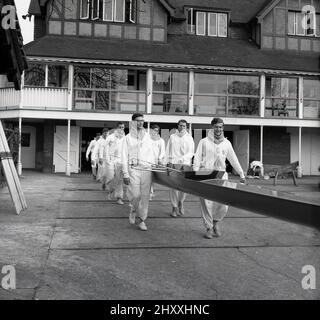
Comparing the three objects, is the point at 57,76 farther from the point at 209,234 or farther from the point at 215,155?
the point at 209,234

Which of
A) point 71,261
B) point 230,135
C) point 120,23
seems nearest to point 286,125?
point 230,135

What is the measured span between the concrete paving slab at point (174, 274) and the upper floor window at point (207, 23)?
22.4 meters

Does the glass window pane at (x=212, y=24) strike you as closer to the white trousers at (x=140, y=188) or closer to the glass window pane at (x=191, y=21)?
the glass window pane at (x=191, y=21)

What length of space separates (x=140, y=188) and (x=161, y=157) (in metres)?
1.46

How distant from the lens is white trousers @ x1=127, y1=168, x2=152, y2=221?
7906 mm

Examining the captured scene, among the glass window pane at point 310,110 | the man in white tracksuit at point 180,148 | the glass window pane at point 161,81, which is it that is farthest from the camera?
the glass window pane at point 310,110

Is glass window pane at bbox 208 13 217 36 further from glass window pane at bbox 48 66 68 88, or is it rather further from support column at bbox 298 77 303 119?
glass window pane at bbox 48 66 68 88

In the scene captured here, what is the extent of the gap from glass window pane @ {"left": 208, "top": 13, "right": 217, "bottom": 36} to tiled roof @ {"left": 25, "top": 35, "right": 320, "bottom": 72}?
790 millimetres

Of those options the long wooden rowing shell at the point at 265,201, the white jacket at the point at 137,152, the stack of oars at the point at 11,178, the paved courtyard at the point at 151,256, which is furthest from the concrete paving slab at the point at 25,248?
the long wooden rowing shell at the point at 265,201

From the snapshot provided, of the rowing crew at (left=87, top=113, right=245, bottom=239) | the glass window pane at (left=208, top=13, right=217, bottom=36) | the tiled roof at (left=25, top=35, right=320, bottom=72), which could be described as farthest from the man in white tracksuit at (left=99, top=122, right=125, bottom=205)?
the glass window pane at (left=208, top=13, right=217, bottom=36)

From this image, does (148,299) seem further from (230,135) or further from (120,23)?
(230,135)

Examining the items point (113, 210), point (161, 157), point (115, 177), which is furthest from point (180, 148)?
point (115, 177)

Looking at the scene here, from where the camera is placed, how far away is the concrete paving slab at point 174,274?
4387 millimetres
